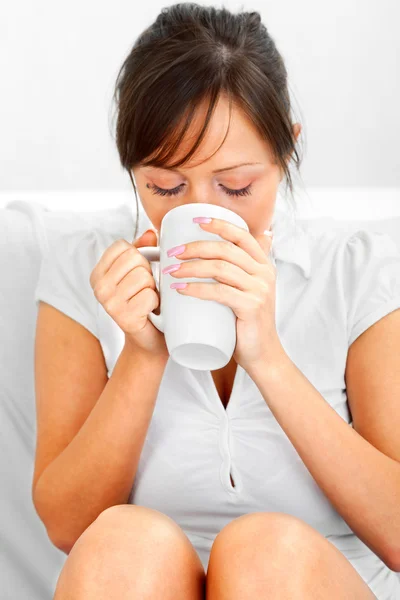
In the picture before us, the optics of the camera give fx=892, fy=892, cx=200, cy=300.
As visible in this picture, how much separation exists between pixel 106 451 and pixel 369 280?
412 millimetres

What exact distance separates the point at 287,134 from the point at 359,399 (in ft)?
1.11

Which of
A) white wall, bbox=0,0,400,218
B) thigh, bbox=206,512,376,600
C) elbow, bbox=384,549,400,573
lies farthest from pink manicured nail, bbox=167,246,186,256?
white wall, bbox=0,0,400,218

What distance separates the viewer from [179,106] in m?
1.00

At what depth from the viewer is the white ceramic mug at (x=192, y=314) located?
82cm

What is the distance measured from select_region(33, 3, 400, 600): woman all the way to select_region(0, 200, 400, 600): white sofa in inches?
7.4

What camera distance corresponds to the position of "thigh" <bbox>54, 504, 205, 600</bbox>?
833 mm

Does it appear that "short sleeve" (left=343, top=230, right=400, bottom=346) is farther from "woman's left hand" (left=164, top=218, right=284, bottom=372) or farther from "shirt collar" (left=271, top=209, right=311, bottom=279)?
"woman's left hand" (left=164, top=218, right=284, bottom=372)

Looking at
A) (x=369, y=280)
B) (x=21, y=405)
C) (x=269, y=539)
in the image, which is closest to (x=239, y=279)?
(x=269, y=539)

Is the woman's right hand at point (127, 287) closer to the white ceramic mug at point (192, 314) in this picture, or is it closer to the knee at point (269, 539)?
the white ceramic mug at point (192, 314)

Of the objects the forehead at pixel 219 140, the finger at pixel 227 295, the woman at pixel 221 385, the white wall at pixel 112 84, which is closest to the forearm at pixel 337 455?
the woman at pixel 221 385

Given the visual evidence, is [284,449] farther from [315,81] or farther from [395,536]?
[315,81]

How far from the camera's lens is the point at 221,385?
1.15 metres

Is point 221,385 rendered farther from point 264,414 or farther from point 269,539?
point 269,539

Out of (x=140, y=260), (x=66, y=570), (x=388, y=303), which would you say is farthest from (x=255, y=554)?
(x=388, y=303)
